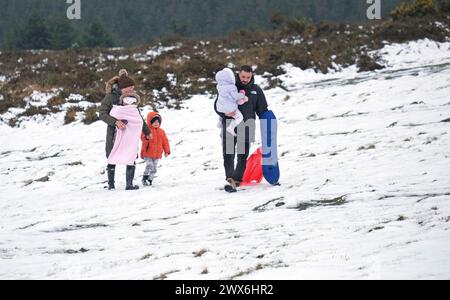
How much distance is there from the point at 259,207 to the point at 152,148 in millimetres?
2722

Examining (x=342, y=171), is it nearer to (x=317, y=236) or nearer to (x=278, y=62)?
(x=317, y=236)

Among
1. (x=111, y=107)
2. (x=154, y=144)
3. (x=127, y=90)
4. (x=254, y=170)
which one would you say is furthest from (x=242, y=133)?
(x=111, y=107)

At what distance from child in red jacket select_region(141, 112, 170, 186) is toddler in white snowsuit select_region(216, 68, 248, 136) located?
1491 mm

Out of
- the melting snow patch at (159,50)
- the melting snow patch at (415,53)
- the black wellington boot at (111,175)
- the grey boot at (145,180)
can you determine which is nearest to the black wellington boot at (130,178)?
the black wellington boot at (111,175)

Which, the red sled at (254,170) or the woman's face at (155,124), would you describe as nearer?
the red sled at (254,170)

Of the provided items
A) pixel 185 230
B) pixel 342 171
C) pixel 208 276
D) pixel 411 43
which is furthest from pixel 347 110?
pixel 411 43

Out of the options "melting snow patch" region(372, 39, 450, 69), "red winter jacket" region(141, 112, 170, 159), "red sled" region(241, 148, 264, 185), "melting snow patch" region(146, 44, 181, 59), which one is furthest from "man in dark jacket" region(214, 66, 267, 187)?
"melting snow patch" region(146, 44, 181, 59)

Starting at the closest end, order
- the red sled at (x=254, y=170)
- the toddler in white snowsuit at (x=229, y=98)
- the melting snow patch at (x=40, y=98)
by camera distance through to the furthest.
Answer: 1. the toddler in white snowsuit at (x=229, y=98)
2. the red sled at (x=254, y=170)
3. the melting snow patch at (x=40, y=98)

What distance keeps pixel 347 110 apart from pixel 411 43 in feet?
38.3

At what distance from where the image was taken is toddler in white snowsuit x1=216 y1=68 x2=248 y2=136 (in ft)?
27.2

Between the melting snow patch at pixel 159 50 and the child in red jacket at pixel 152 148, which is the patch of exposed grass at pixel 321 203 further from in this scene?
the melting snow patch at pixel 159 50

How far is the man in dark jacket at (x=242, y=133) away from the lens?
8.45 m

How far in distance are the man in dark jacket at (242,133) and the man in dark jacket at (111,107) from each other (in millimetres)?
1428

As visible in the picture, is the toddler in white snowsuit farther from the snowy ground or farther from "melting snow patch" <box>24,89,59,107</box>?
"melting snow patch" <box>24,89,59,107</box>
